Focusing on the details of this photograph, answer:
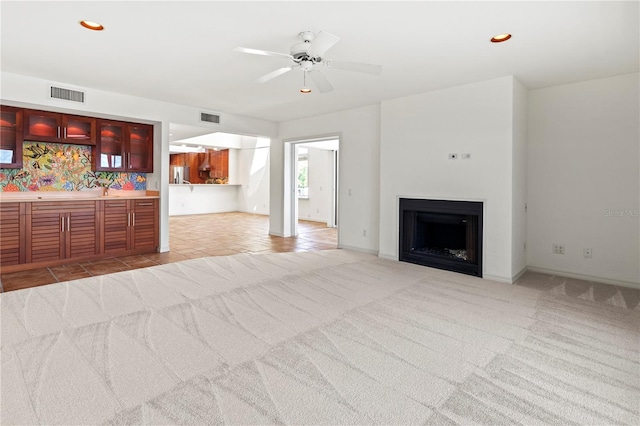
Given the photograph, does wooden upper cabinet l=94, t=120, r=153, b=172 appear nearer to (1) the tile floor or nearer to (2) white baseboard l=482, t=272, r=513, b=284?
(1) the tile floor

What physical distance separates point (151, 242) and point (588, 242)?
6.42 meters

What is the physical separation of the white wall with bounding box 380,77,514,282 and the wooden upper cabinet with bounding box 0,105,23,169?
514cm

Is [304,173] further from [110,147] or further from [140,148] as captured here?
[110,147]

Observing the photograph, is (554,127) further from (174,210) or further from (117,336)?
(174,210)

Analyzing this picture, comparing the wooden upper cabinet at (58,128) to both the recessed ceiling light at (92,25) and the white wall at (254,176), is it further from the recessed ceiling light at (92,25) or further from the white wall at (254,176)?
the white wall at (254,176)

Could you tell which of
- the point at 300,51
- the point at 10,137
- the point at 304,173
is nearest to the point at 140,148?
the point at 10,137

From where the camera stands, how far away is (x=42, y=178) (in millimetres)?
5207

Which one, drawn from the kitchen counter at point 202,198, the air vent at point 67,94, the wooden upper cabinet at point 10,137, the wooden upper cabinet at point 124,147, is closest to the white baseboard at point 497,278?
the wooden upper cabinet at point 124,147

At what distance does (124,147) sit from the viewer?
5.68 meters

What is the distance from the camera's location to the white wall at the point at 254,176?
1221 cm

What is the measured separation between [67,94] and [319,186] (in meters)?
6.83

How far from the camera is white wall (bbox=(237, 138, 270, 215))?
12.2 meters

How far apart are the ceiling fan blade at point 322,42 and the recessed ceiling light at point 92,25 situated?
6.03 ft

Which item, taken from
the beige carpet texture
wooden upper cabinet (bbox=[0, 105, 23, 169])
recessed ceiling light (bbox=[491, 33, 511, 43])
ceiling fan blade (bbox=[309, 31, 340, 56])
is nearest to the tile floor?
the beige carpet texture
